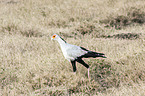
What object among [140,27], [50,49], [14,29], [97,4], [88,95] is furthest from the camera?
[97,4]

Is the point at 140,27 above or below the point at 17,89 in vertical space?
above

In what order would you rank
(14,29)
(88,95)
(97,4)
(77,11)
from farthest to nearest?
(97,4)
(77,11)
(14,29)
(88,95)

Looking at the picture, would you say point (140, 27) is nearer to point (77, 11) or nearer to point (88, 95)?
point (77, 11)

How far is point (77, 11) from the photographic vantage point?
28.7 ft

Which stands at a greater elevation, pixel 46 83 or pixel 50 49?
pixel 50 49

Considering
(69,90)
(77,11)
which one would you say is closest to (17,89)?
(69,90)

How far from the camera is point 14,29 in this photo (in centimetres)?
640

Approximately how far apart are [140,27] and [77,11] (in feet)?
8.95

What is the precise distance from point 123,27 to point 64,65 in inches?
184

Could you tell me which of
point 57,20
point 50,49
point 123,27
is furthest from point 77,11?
point 50,49

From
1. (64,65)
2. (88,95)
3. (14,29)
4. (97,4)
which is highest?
(97,4)

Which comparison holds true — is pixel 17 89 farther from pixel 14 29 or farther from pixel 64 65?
pixel 14 29

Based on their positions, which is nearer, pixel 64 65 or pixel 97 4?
pixel 64 65

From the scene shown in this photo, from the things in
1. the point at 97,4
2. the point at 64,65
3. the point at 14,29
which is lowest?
the point at 64,65
